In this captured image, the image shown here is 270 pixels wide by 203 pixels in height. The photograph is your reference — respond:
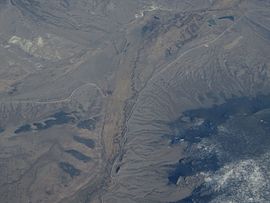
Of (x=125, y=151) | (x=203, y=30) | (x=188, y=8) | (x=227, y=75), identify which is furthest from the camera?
(x=188, y=8)

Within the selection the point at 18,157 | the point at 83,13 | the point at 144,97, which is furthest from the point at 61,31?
the point at 18,157

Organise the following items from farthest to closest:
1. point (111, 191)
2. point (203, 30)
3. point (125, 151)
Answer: point (203, 30), point (125, 151), point (111, 191)

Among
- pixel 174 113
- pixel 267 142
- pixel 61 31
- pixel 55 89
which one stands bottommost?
pixel 267 142

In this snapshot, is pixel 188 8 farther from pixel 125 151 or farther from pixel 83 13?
pixel 125 151

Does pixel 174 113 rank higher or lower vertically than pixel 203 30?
lower

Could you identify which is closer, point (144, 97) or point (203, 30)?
point (144, 97)

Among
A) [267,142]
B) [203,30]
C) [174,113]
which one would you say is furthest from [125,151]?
[203,30]
